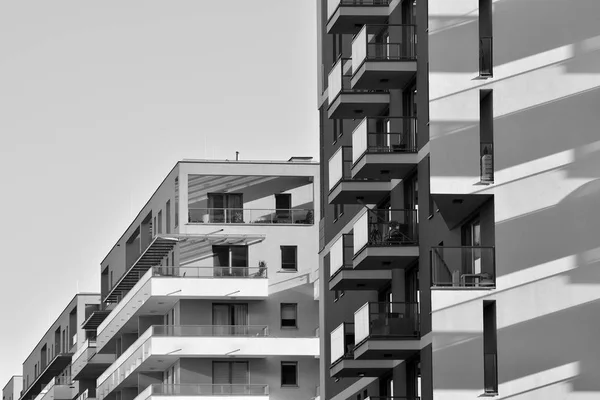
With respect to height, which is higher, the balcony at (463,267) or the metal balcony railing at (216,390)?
the balcony at (463,267)

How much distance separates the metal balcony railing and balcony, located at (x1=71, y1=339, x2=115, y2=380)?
2240 cm

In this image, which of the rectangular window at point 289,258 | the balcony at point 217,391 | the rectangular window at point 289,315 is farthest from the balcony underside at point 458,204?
the rectangular window at point 289,258

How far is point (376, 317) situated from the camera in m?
46.3

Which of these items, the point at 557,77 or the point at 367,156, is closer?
the point at 557,77

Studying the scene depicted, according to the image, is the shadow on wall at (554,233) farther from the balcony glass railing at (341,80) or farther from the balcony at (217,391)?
the balcony at (217,391)

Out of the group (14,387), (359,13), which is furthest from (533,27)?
(14,387)

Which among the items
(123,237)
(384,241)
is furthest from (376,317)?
(123,237)

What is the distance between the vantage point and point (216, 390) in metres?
83.1

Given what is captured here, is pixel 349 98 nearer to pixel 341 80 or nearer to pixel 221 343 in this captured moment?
pixel 341 80

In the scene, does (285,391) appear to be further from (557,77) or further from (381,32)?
(557,77)

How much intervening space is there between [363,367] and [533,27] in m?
12.3

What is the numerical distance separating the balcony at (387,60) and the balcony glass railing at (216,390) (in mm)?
36696

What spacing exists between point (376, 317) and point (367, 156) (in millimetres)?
4259

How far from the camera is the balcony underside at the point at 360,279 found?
162 ft
